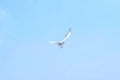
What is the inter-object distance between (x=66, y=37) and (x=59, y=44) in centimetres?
340

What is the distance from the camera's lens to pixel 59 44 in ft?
246

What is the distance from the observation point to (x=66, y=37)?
72.4 m
